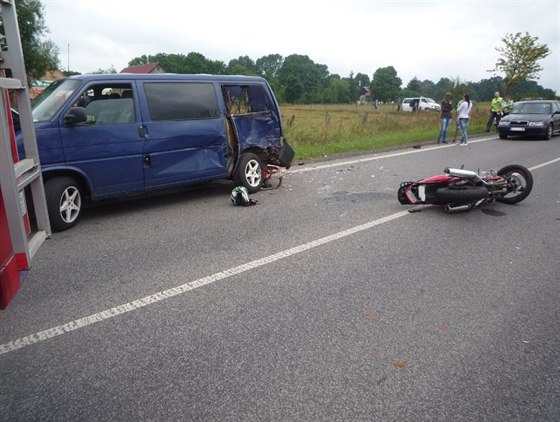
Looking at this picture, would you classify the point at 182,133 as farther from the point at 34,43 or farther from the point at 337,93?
the point at 337,93

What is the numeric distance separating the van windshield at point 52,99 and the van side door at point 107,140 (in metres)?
0.13

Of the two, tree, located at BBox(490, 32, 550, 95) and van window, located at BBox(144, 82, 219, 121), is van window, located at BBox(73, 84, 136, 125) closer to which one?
van window, located at BBox(144, 82, 219, 121)

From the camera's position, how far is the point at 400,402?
2492 mm

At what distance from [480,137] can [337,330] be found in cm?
1797

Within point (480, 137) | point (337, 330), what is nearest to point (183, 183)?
point (337, 330)

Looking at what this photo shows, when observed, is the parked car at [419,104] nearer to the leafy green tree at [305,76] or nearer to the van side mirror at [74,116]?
the van side mirror at [74,116]

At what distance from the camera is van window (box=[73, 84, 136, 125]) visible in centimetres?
579

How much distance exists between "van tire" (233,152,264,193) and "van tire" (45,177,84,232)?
2.68 metres

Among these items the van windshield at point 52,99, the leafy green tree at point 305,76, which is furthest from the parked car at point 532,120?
the leafy green tree at point 305,76

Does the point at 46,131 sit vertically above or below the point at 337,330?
above

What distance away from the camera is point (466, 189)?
624cm

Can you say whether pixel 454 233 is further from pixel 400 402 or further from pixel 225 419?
pixel 225 419

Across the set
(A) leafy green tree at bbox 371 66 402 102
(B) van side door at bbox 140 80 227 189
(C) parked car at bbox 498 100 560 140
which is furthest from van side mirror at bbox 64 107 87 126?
(A) leafy green tree at bbox 371 66 402 102

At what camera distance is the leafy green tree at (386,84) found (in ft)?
341
